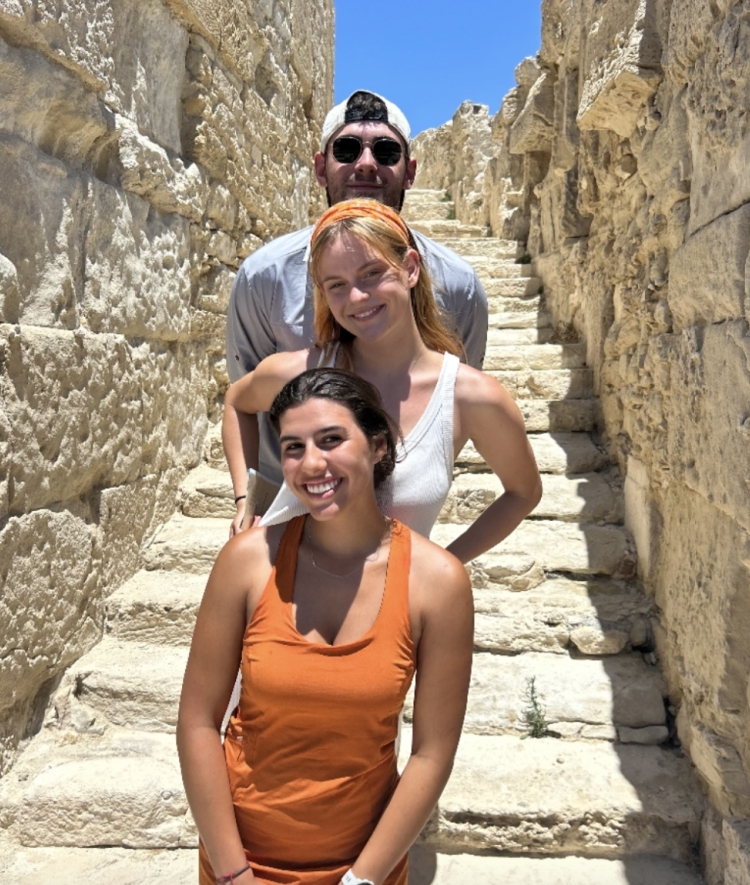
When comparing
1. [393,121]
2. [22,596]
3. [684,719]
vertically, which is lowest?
[684,719]

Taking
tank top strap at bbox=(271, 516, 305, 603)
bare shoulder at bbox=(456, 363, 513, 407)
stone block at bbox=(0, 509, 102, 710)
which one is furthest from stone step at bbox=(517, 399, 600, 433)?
tank top strap at bbox=(271, 516, 305, 603)

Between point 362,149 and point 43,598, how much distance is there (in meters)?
1.65

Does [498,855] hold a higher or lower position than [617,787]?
lower

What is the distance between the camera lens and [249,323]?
1.80 metres

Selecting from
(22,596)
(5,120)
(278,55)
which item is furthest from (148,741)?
(278,55)

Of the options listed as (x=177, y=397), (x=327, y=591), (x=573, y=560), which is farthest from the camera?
(x=177, y=397)

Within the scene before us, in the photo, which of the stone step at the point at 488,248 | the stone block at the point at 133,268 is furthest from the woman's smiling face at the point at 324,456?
the stone step at the point at 488,248

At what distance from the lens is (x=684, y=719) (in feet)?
7.51

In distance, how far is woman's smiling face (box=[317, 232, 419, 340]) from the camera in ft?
4.38

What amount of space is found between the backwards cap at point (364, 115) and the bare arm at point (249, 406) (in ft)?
1.84

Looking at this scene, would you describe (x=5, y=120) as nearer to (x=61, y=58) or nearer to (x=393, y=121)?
(x=61, y=58)

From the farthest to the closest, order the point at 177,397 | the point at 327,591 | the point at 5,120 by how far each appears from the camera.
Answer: the point at 177,397 < the point at 5,120 < the point at 327,591

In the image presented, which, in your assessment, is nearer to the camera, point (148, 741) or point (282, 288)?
point (282, 288)

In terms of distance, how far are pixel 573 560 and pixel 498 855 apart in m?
1.22
